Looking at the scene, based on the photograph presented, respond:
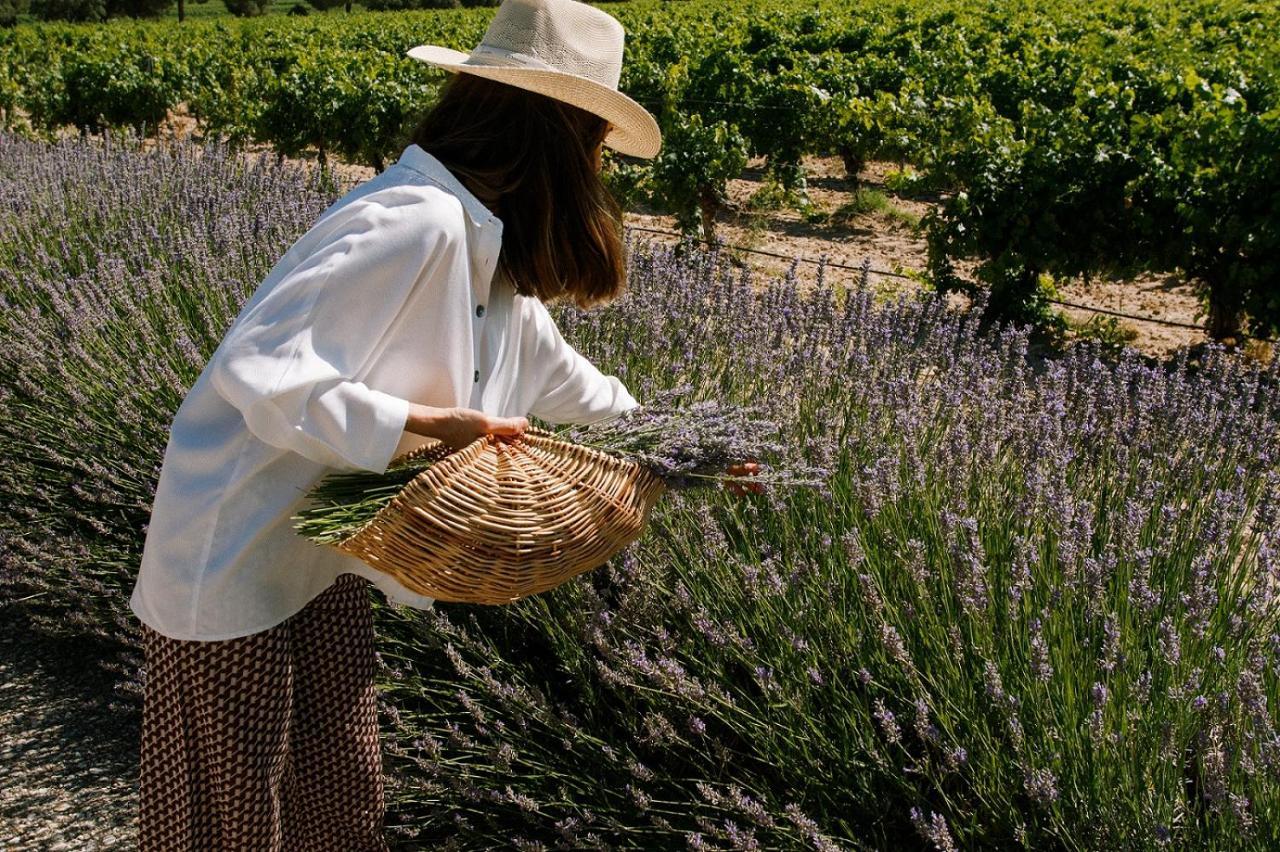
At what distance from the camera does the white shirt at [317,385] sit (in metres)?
1.58

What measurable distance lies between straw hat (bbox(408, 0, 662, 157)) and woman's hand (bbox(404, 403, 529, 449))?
492mm

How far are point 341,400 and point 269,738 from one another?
596 mm

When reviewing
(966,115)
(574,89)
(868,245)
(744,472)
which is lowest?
(868,245)

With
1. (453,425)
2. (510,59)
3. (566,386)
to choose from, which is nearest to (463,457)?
(453,425)

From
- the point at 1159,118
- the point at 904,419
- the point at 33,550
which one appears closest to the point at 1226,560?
the point at 904,419

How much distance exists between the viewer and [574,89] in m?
1.74

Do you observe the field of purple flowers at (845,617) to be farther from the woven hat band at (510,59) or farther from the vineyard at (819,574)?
the woven hat band at (510,59)

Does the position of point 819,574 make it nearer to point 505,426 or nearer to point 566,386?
point 566,386

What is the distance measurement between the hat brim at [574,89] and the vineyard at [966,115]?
4.67m

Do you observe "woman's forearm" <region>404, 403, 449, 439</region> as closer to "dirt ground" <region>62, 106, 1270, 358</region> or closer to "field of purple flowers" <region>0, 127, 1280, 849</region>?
"field of purple flowers" <region>0, 127, 1280, 849</region>

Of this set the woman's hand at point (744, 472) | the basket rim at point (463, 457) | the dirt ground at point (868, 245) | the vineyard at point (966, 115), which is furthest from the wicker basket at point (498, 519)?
the vineyard at point (966, 115)

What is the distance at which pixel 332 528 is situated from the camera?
5.34 ft

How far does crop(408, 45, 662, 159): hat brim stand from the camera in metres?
1.71

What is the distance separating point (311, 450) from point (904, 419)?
1.53 meters
